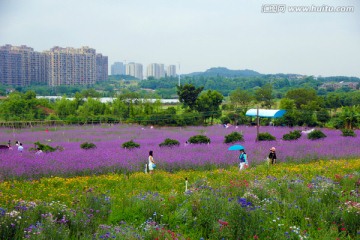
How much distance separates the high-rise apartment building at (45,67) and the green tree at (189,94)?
8744cm

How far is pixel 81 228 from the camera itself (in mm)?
6055

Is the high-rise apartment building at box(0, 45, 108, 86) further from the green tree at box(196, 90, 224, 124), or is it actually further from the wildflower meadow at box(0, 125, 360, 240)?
the wildflower meadow at box(0, 125, 360, 240)

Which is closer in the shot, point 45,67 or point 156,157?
point 156,157

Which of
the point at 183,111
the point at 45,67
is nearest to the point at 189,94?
the point at 183,111

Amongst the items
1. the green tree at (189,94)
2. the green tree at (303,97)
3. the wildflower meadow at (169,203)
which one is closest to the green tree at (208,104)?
the green tree at (189,94)

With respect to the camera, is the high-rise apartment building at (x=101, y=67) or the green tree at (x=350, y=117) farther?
the high-rise apartment building at (x=101, y=67)

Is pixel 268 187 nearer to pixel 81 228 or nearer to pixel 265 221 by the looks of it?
pixel 265 221

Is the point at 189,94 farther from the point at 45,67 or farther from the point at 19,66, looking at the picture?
the point at 45,67

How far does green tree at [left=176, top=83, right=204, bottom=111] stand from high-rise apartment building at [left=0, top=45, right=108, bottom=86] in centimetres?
8744

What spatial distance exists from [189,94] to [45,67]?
3590 inches

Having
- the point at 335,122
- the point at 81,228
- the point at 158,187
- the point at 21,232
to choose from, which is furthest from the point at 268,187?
the point at 335,122

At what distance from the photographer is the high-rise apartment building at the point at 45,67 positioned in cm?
11400

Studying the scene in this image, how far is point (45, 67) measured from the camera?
12031cm

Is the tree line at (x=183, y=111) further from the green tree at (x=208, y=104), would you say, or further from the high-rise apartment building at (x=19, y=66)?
the high-rise apartment building at (x=19, y=66)
